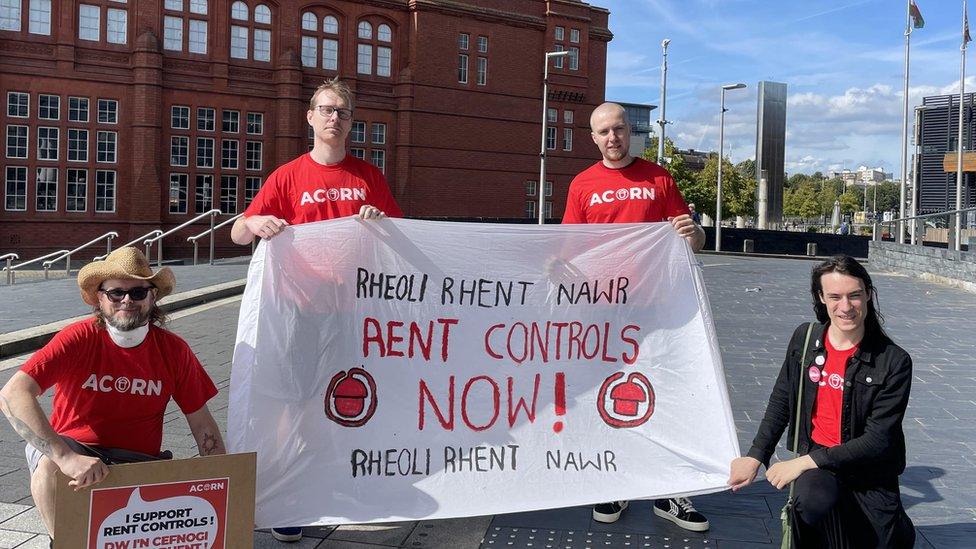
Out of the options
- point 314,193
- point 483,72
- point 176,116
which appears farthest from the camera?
point 483,72

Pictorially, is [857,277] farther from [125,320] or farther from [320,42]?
[320,42]

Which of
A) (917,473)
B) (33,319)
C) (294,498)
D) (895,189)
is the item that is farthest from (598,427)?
(895,189)

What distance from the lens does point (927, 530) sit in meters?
4.01

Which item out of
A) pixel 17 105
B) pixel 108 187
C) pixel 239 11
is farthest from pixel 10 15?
pixel 239 11

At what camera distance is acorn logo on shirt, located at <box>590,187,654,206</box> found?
4.16m

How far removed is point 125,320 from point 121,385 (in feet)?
0.82

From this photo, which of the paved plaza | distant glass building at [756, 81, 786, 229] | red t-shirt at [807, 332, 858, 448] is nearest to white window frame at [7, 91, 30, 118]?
the paved plaza

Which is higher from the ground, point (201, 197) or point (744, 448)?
point (201, 197)

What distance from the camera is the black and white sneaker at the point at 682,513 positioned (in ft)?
13.0

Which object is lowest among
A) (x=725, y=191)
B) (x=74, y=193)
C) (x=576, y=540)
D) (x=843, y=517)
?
(x=576, y=540)

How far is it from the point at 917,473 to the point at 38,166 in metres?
32.9

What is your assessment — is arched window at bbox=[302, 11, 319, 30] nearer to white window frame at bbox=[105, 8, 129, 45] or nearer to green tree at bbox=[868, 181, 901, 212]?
white window frame at bbox=[105, 8, 129, 45]

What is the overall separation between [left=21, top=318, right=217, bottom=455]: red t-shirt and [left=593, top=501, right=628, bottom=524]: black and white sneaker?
190 centimetres

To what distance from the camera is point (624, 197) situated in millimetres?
4195
